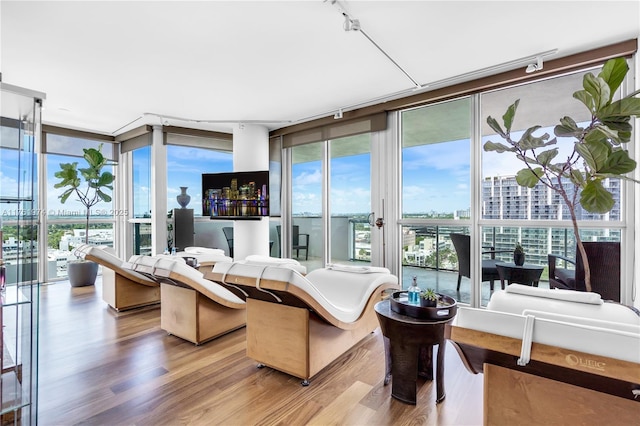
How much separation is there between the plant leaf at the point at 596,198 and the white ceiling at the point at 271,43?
4.39 feet

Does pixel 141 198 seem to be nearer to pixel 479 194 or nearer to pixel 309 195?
pixel 309 195

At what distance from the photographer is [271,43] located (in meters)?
2.75

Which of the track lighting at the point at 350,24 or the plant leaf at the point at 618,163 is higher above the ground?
the track lighting at the point at 350,24

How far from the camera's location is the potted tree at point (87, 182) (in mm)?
5172

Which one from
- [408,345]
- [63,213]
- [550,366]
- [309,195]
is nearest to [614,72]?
[550,366]

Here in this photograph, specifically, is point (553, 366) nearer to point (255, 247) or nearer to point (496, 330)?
point (496, 330)

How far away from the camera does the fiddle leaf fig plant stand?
5168mm

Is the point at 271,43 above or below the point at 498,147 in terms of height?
above

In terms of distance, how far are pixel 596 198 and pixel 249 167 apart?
14.8 feet

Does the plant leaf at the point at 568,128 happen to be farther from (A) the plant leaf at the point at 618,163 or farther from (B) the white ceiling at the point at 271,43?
(B) the white ceiling at the point at 271,43

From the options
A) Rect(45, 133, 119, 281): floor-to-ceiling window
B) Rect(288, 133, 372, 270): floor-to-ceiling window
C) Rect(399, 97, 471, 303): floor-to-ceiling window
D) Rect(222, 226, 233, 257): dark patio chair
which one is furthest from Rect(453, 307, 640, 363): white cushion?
Rect(45, 133, 119, 281): floor-to-ceiling window

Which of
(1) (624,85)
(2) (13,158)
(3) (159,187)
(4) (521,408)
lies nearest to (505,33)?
(1) (624,85)

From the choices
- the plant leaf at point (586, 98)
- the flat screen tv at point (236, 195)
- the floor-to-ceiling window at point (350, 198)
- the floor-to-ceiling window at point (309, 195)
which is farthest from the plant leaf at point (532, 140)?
the flat screen tv at point (236, 195)

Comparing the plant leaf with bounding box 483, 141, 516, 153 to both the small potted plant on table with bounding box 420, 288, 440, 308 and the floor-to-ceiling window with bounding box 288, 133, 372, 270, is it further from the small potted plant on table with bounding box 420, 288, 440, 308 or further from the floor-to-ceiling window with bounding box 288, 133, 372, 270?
the floor-to-ceiling window with bounding box 288, 133, 372, 270
